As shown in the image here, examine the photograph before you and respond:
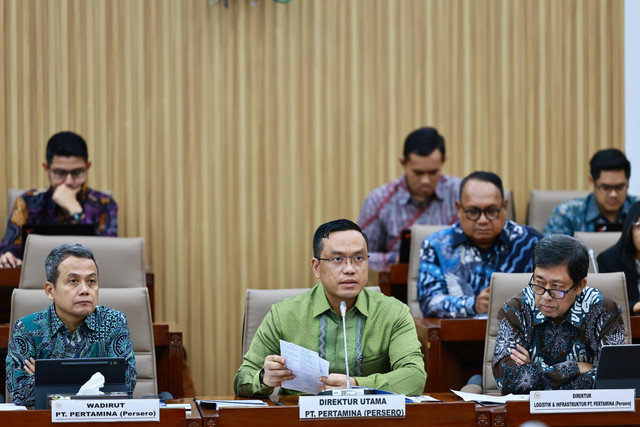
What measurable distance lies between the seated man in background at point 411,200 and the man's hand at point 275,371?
2192 millimetres

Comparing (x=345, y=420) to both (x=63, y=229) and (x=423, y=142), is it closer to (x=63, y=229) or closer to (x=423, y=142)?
(x=63, y=229)

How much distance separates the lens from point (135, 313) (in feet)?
10.6

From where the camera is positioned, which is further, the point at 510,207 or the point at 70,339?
the point at 510,207

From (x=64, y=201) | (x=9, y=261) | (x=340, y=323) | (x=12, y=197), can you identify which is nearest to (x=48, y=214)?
(x=64, y=201)

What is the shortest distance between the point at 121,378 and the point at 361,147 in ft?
10.2

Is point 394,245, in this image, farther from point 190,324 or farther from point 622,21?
point 622,21

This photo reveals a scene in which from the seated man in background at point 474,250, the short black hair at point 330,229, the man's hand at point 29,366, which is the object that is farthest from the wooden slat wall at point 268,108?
the man's hand at point 29,366

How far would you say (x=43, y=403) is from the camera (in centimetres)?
244

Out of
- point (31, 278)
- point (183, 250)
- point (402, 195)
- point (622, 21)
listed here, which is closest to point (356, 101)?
point (402, 195)

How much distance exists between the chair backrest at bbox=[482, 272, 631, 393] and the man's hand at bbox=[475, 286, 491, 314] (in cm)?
40

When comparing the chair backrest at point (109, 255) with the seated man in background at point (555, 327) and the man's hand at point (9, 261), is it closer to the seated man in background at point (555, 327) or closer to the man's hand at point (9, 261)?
the man's hand at point (9, 261)

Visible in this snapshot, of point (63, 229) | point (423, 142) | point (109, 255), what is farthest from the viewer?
point (423, 142)

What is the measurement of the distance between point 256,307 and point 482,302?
97 cm

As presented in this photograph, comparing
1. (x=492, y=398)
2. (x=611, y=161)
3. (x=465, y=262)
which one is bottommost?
(x=492, y=398)
